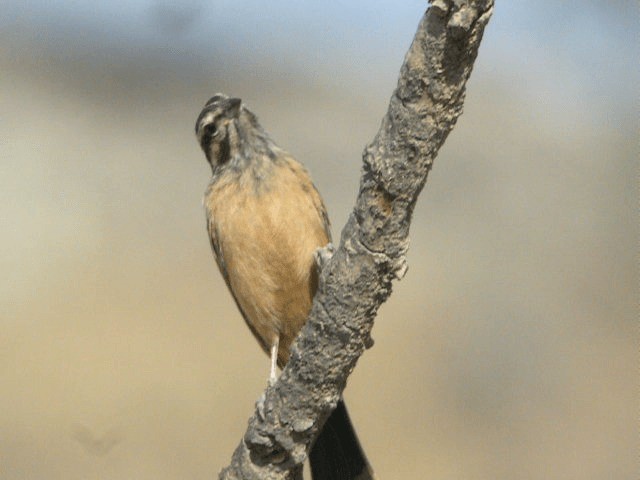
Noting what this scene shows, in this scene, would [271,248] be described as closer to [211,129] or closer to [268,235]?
[268,235]

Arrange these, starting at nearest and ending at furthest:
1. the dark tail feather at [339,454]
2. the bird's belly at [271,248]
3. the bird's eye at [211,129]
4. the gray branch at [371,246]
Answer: the gray branch at [371,246] < the bird's belly at [271,248] < the dark tail feather at [339,454] < the bird's eye at [211,129]

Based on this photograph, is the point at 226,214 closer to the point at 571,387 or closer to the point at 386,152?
the point at 386,152

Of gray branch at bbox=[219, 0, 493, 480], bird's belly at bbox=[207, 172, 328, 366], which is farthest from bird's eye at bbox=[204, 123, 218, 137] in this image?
gray branch at bbox=[219, 0, 493, 480]

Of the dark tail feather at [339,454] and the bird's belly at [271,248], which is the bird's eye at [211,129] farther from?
the dark tail feather at [339,454]

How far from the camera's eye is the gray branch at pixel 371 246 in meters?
3.55

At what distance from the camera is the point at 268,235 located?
18.2 ft

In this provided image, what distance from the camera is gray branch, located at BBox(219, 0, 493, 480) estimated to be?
3.55m

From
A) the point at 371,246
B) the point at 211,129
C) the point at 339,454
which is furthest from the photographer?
the point at 211,129

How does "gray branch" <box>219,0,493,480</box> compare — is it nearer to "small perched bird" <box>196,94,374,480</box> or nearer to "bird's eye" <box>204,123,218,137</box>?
"small perched bird" <box>196,94,374,480</box>

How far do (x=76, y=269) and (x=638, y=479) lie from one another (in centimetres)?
724

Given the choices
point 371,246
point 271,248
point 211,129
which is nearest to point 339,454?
point 271,248

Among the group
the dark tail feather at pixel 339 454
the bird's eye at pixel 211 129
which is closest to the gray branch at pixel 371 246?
the dark tail feather at pixel 339 454

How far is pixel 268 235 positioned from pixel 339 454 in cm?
122

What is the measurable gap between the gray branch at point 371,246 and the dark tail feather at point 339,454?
0.70 m
